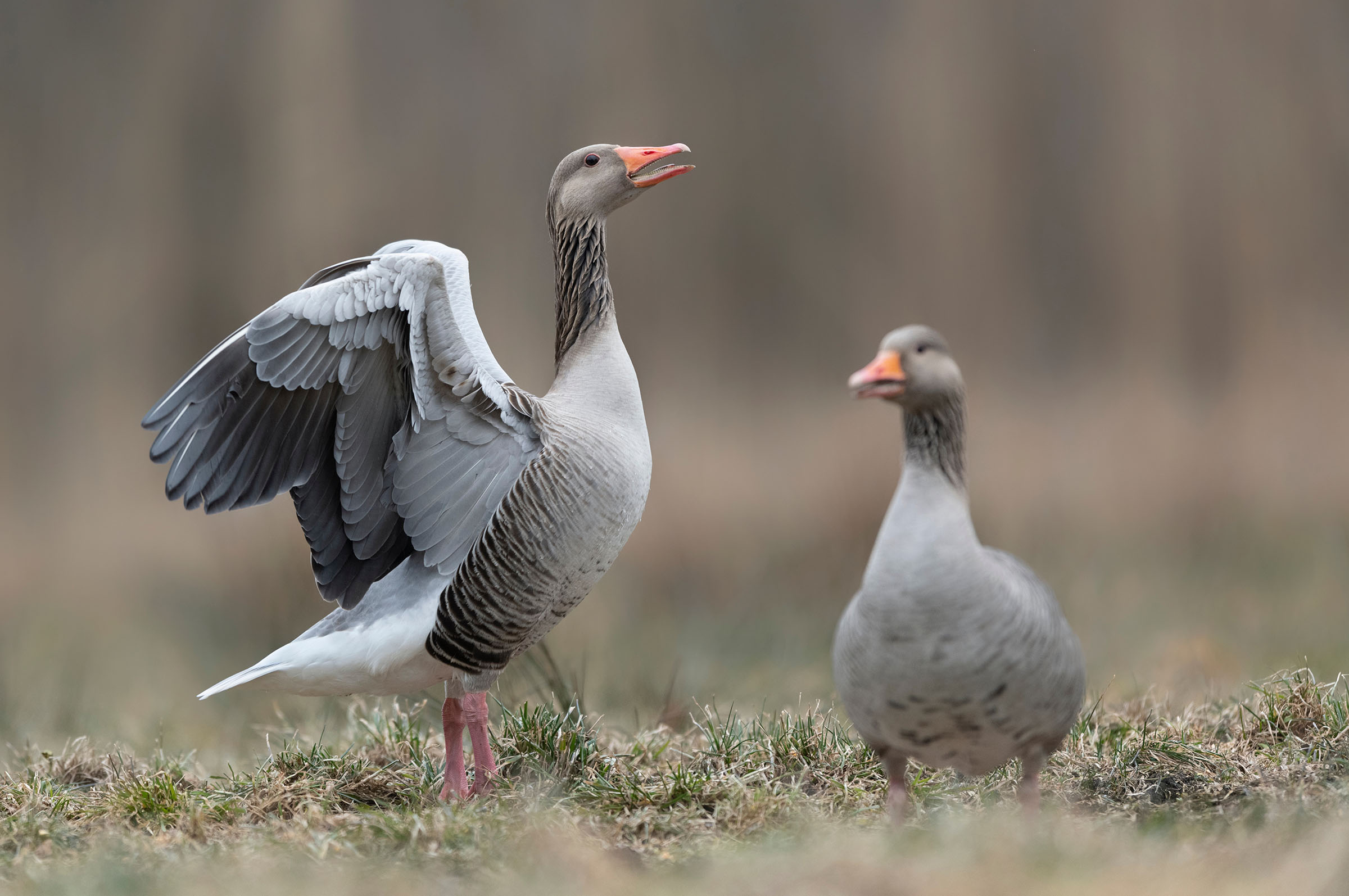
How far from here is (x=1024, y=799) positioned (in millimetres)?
3254

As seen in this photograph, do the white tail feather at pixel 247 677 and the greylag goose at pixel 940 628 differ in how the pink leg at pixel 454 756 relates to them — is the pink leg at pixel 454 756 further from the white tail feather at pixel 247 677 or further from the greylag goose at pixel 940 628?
the greylag goose at pixel 940 628

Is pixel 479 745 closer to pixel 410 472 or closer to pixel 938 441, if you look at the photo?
pixel 410 472

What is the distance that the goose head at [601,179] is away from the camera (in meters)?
4.62

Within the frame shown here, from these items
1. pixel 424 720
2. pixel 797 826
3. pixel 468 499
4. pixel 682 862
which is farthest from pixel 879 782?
pixel 424 720

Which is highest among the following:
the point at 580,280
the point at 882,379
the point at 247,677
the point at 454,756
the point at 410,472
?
the point at 580,280

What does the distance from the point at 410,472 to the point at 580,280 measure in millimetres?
942

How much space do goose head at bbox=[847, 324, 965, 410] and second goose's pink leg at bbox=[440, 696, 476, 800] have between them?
1869 millimetres

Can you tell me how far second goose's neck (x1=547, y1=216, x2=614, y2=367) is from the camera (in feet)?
14.9

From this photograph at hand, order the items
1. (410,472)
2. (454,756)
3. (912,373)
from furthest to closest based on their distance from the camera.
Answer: (410,472)
(454,756)
(912,373)

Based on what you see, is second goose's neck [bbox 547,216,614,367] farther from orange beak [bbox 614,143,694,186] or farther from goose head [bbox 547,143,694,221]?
orange beak [bbox 614,143,694,186]

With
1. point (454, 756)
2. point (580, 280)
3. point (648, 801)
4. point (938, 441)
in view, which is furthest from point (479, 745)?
point (938, 441)

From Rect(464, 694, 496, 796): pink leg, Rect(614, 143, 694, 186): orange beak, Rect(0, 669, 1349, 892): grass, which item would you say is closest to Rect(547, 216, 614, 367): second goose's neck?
Rect(614, 143, 694, 186): orange beak

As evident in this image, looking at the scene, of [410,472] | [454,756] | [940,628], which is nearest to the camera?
[940,628]

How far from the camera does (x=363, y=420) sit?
4.16m
